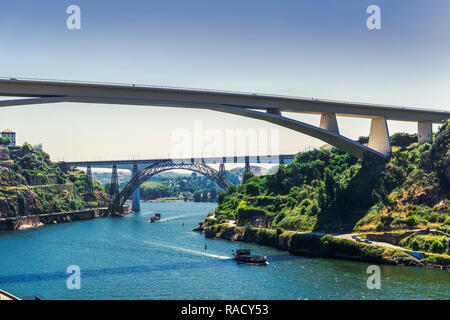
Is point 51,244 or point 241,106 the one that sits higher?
point 241,106

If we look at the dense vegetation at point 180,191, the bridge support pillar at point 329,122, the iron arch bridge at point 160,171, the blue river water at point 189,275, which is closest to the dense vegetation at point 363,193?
the bridge support pillar at point 329,122

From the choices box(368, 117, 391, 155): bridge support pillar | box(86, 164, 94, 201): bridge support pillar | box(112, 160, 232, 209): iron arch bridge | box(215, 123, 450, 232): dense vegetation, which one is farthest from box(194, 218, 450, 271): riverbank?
box(86, 164, 94, 201): bridge support pillar

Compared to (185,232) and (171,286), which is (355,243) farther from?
(185,232)

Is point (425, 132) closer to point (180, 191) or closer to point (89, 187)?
point (89, 187)

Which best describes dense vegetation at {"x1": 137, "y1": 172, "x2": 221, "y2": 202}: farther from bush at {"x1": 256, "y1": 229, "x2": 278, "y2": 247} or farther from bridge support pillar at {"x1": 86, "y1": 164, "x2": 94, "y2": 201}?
bush at {"x1": 256, "y1": 229, "x2": 278, "y2": 247}

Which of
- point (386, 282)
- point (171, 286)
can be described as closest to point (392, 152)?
point (386, 282)

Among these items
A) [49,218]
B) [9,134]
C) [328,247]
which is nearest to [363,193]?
[328,247]

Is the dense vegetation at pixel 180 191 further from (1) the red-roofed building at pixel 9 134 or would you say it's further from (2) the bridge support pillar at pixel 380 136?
(2) the bridge support pillar at pixel 380 136
